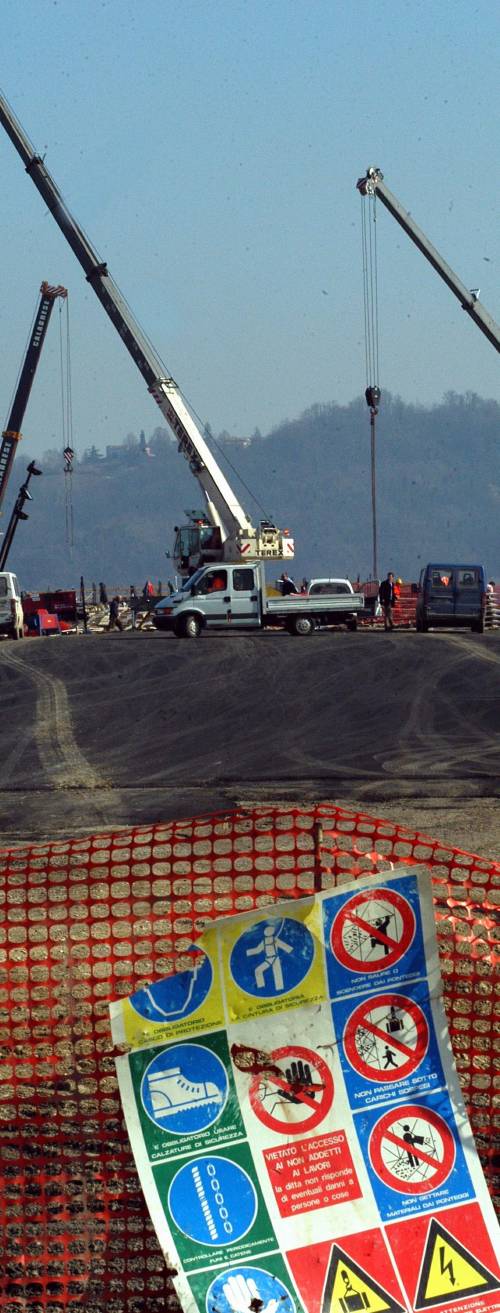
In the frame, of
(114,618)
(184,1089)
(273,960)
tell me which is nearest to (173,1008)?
(184,1089)

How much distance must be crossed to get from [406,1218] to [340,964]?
2.87ft

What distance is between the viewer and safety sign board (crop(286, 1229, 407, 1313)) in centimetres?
475

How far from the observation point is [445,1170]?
16.4ft

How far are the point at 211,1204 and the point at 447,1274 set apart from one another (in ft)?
2.70

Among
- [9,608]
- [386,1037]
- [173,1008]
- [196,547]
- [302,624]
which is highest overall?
[196,547]

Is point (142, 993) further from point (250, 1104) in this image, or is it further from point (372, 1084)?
point (372, 1084)

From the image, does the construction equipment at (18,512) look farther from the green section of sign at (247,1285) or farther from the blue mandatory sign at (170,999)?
the green section of sign at (247,1285)

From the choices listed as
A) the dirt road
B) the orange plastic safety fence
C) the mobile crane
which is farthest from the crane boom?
the orange plastic safety fence

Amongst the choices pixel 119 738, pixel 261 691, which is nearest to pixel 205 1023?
pixel 119 738

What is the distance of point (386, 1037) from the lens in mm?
5117

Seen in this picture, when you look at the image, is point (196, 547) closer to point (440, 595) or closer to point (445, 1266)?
point (440, 595)

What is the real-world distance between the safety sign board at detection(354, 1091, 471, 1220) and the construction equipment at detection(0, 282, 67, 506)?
68.8 m

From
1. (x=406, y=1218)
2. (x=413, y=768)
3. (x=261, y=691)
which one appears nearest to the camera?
(x=406, y=1218)

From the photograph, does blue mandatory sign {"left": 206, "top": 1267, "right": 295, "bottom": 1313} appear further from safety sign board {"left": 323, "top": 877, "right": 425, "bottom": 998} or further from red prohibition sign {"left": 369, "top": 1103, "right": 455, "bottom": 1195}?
safety sign board {"left": 323, "top": 877, "right": 425, "bottom": 998}
